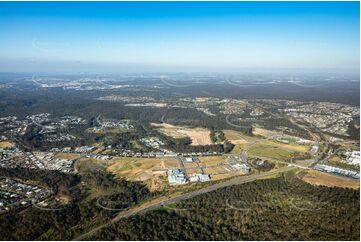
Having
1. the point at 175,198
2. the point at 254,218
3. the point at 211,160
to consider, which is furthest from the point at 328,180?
the point at 175,198

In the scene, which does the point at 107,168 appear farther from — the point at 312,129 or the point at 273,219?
the point at 312,129

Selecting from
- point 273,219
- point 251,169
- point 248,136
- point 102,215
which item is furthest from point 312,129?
point 102,215

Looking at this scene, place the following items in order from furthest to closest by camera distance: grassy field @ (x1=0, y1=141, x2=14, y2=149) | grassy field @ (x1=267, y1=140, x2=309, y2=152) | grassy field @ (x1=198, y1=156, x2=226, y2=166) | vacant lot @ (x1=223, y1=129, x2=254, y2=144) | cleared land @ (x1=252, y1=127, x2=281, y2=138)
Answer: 1. cleared land @ (x1=252, y1=127, x2=281, y2=138)
2. vacant lot @ (x1=223, y1=129, x2=254, y2=144)
3. grassy field @ (x1=0, y1=141, x2=14, y2=149)
4. grassy field @ (x1=267, y1=140, x2=309, y2=152)
5. grassy field @ (x1=198, y1=156, x2=226, y2=166)

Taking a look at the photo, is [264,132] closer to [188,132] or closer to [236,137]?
[236,137]

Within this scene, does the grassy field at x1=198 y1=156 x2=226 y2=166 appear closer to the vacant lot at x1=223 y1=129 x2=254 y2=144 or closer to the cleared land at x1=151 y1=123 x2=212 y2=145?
the cleared land at x1=151 y1=123 x2=212 y2=145

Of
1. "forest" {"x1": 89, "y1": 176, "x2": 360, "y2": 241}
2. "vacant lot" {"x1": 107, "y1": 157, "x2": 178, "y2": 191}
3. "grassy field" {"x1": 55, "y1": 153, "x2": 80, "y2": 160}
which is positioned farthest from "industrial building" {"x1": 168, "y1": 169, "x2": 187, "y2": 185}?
"grassy field" {"x1": 55, "y1": 153, "x2": 80, "y2": 160}
